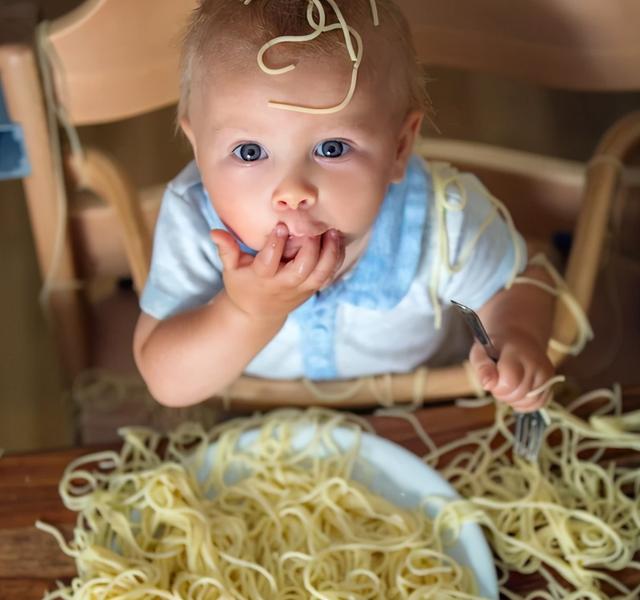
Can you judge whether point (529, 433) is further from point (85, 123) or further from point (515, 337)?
point (85, 123)

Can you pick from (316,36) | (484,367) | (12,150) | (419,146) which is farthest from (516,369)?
(12,150)

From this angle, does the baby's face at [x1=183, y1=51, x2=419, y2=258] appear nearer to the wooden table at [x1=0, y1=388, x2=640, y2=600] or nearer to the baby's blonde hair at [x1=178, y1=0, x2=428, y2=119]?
the baby's blonde hair at [x1=178, y1=0, x2=428, y2=119]

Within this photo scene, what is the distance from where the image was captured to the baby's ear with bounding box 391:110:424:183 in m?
0.48

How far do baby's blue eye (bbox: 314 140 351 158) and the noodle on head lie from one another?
0.24m

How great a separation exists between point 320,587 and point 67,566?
16 centimetres

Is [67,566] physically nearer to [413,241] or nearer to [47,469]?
[47,469]

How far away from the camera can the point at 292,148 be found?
423 millimetres

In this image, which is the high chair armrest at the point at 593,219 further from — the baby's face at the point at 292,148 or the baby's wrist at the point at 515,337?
the baby's face at the point at 292,148

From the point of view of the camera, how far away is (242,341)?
1.67 feet

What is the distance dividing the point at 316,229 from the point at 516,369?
7.1 inches

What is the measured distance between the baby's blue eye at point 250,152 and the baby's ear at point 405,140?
0.09 m

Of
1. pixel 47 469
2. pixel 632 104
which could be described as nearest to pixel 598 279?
pixel 632 104

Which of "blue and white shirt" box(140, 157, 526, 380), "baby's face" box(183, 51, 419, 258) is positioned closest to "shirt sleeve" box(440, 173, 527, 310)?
"blue and white shirt" box(140, 157, 526, 380)

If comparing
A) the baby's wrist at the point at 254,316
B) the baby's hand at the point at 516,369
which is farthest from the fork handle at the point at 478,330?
the baby's wrist at the point at 254,316
